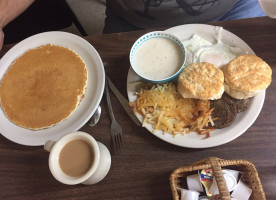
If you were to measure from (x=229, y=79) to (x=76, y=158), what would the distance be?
673 mm

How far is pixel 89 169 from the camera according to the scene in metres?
0.91

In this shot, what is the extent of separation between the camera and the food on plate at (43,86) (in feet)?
3.83

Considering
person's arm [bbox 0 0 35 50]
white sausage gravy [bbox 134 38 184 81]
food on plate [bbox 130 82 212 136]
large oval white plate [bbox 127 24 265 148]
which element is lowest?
large oval white plate [bbox 127 24 265 148]

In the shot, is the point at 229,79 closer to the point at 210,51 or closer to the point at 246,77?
the point at 246,77

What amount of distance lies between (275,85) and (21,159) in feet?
3.76

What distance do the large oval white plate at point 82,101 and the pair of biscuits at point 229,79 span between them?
38 centimetres

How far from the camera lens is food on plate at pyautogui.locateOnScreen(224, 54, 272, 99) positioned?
1.04m

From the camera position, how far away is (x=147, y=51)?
1196 millimetres

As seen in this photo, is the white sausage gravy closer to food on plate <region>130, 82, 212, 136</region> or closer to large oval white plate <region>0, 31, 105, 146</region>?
food on plate <region>130, 82, 212, 136</region>

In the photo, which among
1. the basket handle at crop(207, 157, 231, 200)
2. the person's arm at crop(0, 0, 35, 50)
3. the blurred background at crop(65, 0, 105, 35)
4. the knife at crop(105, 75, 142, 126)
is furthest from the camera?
the blurred background at crop(65, 0, 105, 35)

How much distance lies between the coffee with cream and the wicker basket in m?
0.30

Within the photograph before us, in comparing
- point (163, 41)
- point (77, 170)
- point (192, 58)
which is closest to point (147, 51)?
point (163, 41)

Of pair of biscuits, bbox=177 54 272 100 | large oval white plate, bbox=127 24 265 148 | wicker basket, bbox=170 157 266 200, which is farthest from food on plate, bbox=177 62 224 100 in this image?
wicker basket, bbox=170 157 266 200

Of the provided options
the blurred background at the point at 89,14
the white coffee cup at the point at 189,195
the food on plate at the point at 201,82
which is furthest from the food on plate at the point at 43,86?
the blurred background at the point at 89,14
